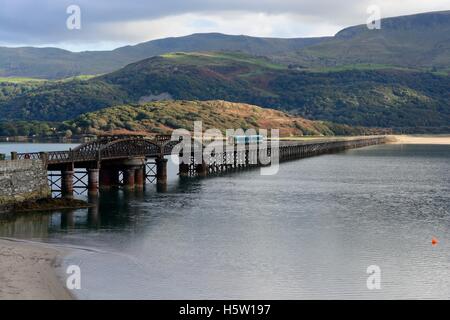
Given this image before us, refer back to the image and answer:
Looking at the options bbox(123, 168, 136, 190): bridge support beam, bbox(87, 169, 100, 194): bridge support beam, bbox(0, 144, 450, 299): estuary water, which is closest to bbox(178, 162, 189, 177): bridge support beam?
bbox(0, 144, 450, 299): estuary water

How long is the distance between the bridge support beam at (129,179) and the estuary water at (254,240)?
2.49 meters

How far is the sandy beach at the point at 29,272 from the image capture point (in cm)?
3600

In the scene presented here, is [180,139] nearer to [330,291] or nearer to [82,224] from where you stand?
[82,224]

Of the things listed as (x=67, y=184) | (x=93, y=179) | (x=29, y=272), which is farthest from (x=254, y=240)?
(x=93, y=179)

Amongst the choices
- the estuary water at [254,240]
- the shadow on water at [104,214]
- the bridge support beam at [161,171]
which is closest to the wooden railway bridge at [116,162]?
the bridge support beam at [161,171]

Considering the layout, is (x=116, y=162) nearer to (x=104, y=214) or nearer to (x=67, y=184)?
(x=67, y=184)

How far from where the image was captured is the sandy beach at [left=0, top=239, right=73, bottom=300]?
36000 millimetres

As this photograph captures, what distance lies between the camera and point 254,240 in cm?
5397

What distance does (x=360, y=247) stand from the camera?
51406 mm

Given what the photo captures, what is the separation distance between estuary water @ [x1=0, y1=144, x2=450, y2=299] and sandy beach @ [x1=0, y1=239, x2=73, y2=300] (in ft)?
4.11

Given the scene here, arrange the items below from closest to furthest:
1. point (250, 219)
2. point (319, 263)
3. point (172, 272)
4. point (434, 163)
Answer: point (172, 272) < point (319, 263) < point (250, 219) < point (434, 163)
